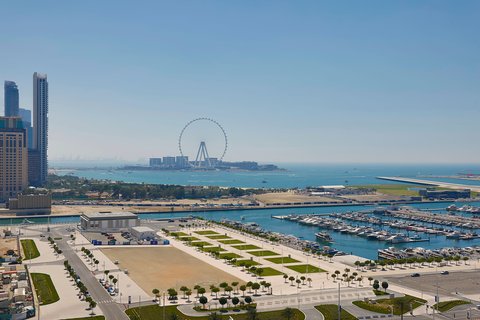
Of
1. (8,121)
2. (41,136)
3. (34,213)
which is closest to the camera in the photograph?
(34,213)

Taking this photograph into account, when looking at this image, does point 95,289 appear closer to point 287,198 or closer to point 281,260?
point 281,260

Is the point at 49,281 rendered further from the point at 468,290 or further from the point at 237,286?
the point at 468,290

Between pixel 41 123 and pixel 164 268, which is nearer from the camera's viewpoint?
pixel 164 268

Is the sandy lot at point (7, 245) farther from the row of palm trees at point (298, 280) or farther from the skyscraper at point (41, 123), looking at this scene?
the skyscraper at point (41, 123)

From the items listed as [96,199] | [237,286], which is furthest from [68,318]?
[96,199]

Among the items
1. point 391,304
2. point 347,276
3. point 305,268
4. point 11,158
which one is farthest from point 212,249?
point 11,158

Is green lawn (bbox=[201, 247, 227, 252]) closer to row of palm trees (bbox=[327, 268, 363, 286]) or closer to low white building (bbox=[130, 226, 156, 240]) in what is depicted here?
low white building (bbox=[130, 226, 156, 240])
